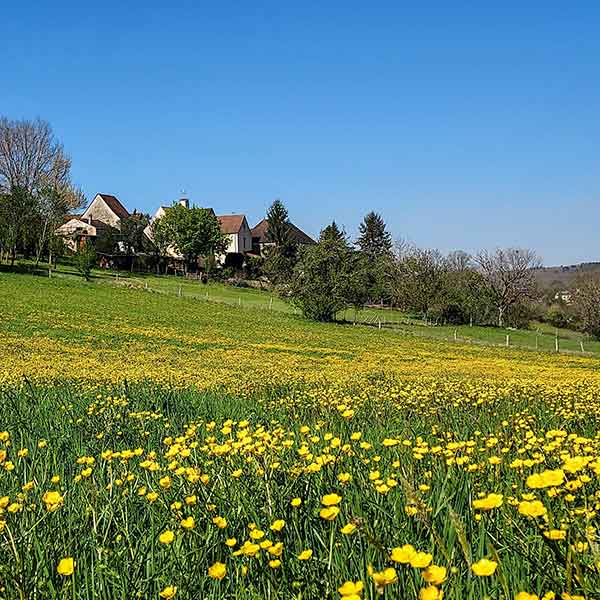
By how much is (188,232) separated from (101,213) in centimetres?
1982

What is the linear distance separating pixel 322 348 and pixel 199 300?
79.1 feet

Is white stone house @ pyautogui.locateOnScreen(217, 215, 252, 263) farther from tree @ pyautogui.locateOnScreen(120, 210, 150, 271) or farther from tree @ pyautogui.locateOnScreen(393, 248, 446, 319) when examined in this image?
tree @ pyautogui.locateOnScreen(393, 248, 446, 319)

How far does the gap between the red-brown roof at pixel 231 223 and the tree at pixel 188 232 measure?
14897 millimetres

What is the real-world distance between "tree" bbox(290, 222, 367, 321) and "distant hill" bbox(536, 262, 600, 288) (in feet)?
113

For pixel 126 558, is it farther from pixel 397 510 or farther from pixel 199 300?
pixel 199 300

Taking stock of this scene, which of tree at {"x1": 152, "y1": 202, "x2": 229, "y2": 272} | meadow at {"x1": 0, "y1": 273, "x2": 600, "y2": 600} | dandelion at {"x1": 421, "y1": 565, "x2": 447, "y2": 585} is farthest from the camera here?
tree at {"x1": 152, "y1": 202, "x2": 229, "y2": 272}

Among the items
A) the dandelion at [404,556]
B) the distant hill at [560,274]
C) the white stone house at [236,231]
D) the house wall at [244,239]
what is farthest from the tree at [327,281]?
the house wall at [244,239]

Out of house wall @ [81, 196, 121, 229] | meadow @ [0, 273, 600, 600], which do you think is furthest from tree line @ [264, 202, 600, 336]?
meadow @ [0, 273, 600, 600]

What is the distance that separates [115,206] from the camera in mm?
96188

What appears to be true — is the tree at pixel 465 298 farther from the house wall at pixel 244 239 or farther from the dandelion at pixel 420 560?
the dandelion at pixel 420 560

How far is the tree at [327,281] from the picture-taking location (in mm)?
47031

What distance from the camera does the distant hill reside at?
74.5 metres

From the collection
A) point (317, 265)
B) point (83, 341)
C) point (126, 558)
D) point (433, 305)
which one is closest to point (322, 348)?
point (83, 341)

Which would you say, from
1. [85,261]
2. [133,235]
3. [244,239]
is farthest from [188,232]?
[85,261]
